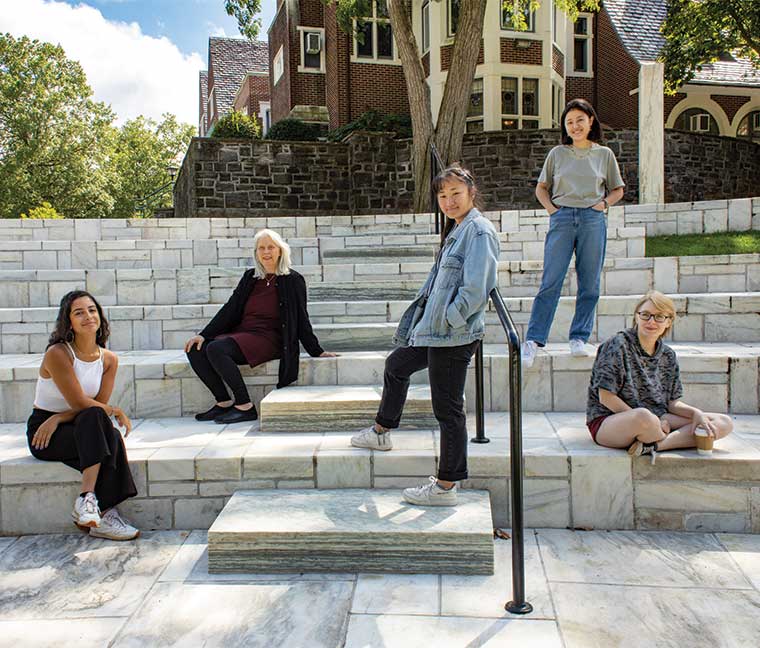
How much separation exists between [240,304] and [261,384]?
1.99 feet

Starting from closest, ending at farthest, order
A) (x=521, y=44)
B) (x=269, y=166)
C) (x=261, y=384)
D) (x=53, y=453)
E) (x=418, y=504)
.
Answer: (x=418, y=504) → (x=53, y=453) → (x=261, y=384) → (x=269, y=166) → (x=521, y=44)

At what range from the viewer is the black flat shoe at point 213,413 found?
14.6 feet

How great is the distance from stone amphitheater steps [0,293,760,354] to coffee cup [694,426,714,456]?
1916mm

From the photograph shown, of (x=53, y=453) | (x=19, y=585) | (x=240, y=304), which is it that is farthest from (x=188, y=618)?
(x=240, y=304)

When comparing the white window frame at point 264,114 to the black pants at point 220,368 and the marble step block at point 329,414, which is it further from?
the marble step block at point 329,414

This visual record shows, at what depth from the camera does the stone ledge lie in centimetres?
340

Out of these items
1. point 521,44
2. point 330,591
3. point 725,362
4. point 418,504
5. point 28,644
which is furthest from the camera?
point 521,44

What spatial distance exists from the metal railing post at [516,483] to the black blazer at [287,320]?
209 centimetres

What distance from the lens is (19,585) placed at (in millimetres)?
2957

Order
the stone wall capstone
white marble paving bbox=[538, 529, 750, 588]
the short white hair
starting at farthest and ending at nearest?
the stone wall capstone < the short white hair < white marble paving bbox=[538, 529, 750, 588]

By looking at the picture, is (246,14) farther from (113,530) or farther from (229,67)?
(229,67)

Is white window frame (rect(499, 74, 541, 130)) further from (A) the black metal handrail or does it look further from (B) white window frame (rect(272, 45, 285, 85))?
(A) the black metal handrail

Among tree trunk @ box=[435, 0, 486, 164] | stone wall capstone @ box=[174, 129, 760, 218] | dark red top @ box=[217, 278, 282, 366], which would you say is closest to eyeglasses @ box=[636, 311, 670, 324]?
dark red top @ box=[217, 278, 282, 366]

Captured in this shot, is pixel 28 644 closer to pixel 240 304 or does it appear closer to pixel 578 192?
pixel 240 304
